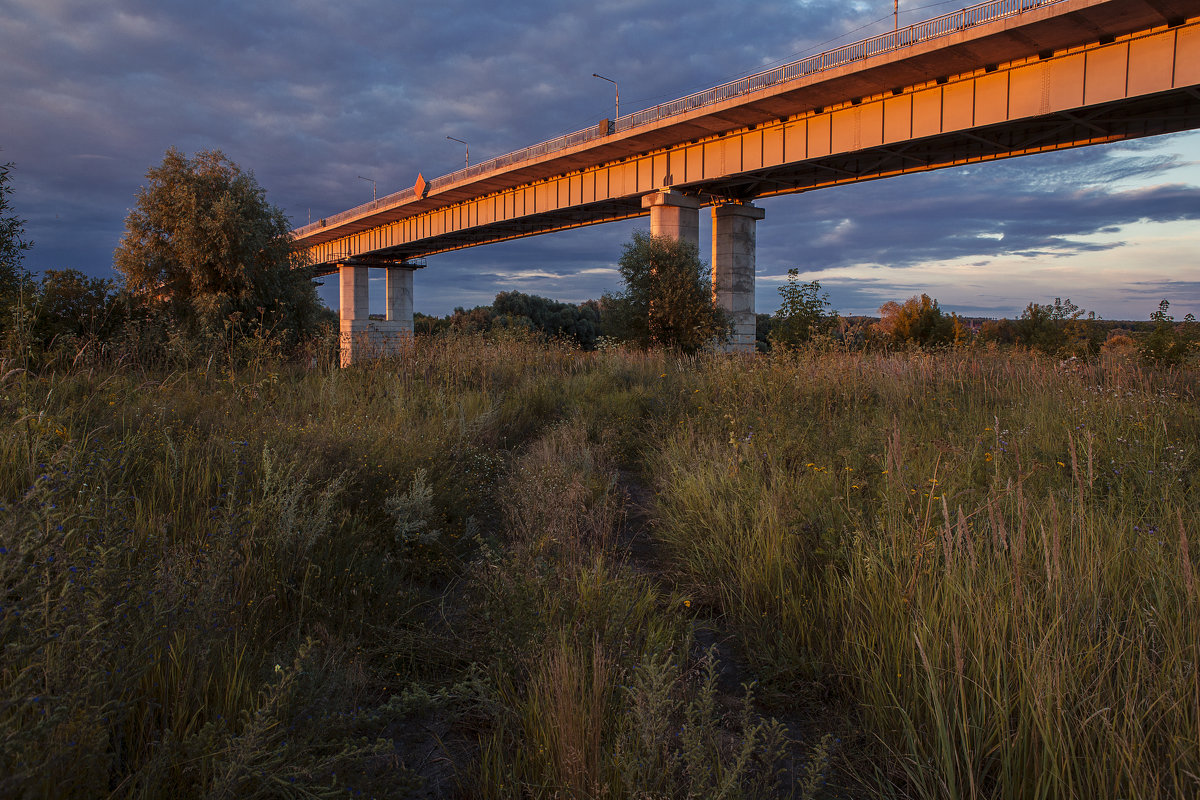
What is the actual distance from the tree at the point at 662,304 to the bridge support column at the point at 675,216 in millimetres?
4984

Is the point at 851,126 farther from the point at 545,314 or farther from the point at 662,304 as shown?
the point at 545,314

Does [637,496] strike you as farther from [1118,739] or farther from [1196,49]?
[1196,49]

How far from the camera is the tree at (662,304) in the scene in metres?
20.6

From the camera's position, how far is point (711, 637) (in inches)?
138

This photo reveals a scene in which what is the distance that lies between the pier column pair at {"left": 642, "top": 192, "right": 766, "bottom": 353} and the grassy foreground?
22136mm

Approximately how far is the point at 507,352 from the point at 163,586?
9.86 m

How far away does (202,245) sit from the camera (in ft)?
61.7

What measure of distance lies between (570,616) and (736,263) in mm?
26764

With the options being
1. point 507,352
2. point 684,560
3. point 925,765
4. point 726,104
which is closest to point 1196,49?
point 726,104

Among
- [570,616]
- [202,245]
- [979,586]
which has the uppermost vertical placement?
[202,245]

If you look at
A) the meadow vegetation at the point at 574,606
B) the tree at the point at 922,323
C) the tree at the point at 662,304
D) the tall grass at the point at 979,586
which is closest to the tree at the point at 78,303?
the meadow vegetation at the point at 574,606

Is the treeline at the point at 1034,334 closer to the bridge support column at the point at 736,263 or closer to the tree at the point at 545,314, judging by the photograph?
the bridge support column at the point at 736,263

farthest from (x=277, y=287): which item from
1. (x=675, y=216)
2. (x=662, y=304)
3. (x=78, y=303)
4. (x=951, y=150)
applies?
(x=951, y=150)

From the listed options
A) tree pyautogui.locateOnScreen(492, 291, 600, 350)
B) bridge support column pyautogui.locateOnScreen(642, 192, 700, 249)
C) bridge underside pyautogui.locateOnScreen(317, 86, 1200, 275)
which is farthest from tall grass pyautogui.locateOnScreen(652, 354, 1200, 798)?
tree pyautogui.locateOnScreen(492, 291, 600, 350)
